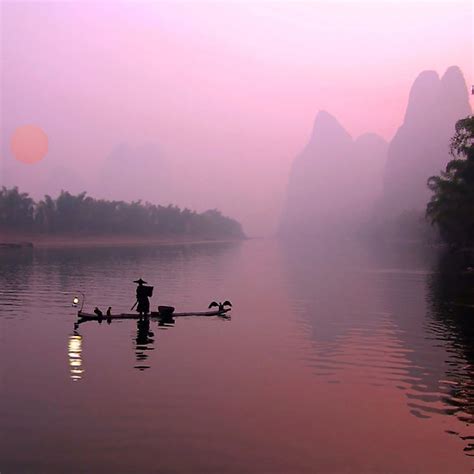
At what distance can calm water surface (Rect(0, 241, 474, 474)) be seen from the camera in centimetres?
1211

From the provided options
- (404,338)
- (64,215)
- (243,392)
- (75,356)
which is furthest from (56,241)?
(243,392)

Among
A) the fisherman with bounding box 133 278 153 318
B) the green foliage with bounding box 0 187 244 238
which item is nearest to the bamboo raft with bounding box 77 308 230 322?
the fisherman with bounding box 133 278 153 318

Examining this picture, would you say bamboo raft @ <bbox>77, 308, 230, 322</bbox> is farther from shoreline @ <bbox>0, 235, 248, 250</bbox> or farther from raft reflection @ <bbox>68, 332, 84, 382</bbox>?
shoreline @ <bbox>0, 235, 248, 250</bbox>

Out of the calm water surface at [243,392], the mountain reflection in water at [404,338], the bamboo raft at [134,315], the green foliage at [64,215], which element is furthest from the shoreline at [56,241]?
the calm water surface at [243,392]

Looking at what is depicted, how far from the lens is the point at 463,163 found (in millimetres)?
69688

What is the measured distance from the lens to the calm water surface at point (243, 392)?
12.1 metres

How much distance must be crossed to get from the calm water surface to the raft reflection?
65 millimetres

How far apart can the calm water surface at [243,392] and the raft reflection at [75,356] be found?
0.21 ft

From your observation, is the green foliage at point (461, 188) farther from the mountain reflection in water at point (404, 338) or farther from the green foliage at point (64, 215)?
the green foliage at point (64, 215)

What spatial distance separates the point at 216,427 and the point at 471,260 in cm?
6929

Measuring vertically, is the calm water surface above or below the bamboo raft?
below

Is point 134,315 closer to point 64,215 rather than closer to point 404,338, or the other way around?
point 404,338

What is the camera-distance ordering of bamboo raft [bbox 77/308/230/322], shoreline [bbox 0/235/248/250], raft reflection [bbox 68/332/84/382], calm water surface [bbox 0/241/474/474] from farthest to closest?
shoreline [bbox 0/235/248/250] → bamboo raft [bbox 77/308/230/322] → raft reflection [bbox 68/332/84/382] → calm water surface [bbox 0/241/474/474]

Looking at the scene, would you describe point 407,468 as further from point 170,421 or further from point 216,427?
point 170,421
